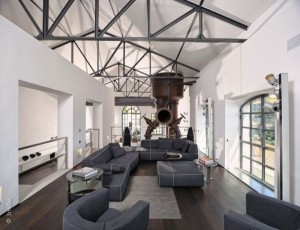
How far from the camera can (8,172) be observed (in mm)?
2912

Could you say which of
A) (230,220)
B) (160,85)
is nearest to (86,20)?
(160,85)

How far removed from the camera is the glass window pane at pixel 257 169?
4.50 m

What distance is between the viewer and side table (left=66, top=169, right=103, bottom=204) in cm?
298

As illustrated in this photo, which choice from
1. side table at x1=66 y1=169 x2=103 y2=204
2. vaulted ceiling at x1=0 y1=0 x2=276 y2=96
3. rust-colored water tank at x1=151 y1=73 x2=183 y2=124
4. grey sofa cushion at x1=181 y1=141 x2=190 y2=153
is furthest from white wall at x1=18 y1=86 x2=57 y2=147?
grey sofa cushion at x1=181 y1=141 x2=190 y2=153

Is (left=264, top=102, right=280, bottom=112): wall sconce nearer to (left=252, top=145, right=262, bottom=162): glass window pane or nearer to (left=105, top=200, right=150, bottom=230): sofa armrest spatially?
(left=252, top=145, right=262, bottom=162): glass window pane

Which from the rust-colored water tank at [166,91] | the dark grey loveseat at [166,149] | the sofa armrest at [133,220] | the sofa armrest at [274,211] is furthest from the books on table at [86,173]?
the rust-colored water tank at [166,91]

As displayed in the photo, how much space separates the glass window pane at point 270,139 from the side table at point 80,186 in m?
3.96

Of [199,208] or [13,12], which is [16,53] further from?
[199,208]

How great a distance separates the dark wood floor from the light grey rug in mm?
131

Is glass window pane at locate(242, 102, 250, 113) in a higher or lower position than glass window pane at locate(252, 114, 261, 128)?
higher

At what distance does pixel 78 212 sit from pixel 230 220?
1.56 m

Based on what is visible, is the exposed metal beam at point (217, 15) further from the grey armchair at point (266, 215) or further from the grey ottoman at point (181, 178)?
the grey armchair at point (266, 215)

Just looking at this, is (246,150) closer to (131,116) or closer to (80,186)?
(80,186)

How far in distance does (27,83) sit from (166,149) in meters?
4.79
